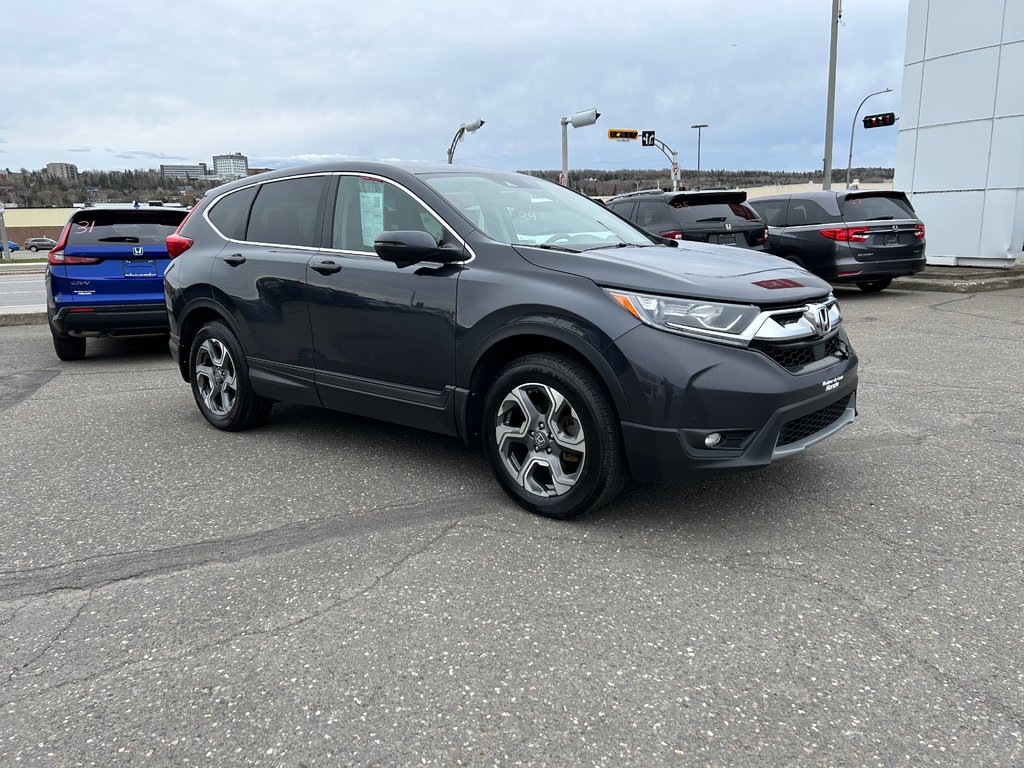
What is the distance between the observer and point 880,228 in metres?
11.5

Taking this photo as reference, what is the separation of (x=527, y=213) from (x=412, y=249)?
2.83ft

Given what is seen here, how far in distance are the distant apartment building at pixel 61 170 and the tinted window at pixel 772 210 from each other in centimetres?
13113

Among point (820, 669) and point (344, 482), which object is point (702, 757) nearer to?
point (820, 669)

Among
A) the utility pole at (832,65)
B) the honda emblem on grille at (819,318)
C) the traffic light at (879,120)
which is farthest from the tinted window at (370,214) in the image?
the traffic light at (879,120)

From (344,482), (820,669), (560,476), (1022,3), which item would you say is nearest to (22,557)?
(344,482)

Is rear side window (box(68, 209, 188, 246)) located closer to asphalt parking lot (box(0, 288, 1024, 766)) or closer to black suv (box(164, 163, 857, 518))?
black suv (box(164, 163, 857, 518))

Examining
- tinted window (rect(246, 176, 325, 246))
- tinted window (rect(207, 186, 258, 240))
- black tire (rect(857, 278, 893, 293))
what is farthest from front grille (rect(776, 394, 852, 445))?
black tire (rect(857, 278, 893, 293))

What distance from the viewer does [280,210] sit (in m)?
5.03

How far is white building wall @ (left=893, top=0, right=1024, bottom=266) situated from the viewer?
14391mm

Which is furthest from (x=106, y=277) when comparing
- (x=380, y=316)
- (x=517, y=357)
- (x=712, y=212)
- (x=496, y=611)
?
(x=712, y=212)

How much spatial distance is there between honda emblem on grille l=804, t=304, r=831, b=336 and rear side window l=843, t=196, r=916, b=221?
28.7 ft

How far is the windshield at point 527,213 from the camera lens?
415 cm

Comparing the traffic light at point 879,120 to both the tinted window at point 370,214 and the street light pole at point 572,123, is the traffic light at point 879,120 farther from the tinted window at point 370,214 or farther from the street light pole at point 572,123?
the tinted window at point 370,214

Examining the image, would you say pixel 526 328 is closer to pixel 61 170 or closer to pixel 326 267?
pixel 326 267
